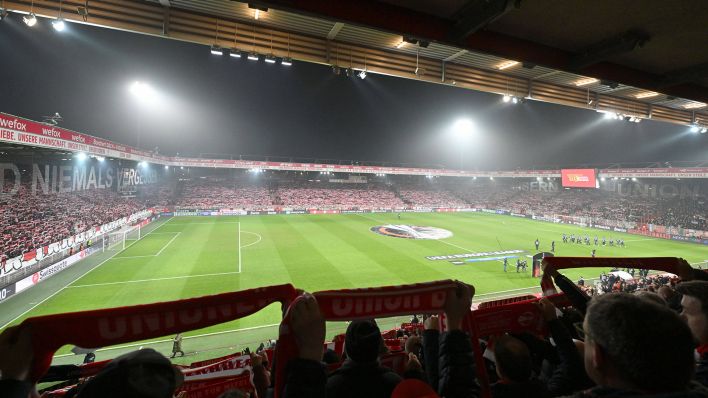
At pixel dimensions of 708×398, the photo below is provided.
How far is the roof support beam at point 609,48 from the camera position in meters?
3.94

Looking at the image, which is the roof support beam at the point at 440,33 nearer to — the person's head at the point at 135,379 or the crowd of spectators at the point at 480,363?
the crowd of spectators at the point at 480,363

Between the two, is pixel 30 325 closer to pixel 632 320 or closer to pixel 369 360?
pixel 369 360

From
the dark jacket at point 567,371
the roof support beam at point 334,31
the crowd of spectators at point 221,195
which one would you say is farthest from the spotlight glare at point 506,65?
the crowd of spectators at point 221,195

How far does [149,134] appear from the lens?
168 feet

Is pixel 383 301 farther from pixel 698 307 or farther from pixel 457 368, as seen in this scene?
pixel 698 307

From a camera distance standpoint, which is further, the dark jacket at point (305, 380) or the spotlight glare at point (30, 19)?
the spotlight glare at point (30, 19)

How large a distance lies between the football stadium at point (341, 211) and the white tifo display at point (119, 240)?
1.08ft

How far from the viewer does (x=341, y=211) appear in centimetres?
5197

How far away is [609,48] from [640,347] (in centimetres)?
456

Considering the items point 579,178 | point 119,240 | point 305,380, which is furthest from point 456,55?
point 579,178

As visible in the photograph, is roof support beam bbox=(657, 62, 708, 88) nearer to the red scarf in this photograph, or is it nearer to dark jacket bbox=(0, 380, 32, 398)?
the red scarf

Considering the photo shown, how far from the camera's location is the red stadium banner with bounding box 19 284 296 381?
4.42ft

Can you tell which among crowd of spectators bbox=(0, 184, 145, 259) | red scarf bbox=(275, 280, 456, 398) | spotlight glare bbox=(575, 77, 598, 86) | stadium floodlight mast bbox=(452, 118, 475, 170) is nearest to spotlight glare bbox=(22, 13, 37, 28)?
red scarf bbox=(275, 280, 456, 398)

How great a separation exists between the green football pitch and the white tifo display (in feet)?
2.29
